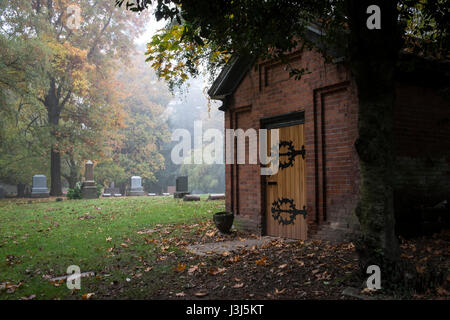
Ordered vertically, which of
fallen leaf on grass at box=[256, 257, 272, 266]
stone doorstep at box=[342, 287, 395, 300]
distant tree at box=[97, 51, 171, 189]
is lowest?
fallen leaf on grass at box=[256, 257, 272, 266]

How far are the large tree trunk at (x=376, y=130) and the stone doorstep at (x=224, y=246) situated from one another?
10.7 ft

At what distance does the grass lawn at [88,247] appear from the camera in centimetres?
548

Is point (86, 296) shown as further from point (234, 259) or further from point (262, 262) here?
Answer: point (262, 262)

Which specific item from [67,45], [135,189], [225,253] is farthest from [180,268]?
[135,189]

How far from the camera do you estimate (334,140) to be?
739 centimetres

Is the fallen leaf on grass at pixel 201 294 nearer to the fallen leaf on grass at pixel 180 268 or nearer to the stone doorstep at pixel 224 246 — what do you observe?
the fallen leaf on grass at pixel 180 268

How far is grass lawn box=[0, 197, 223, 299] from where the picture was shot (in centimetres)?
548

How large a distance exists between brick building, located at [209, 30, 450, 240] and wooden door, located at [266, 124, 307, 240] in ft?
0.08

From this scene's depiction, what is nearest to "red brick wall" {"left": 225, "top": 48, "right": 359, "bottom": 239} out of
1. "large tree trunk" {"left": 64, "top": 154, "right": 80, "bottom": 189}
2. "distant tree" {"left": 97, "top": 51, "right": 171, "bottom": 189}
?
"distant tree" {"left": 97, "top": 51, "right": 171, "bottom": 189}

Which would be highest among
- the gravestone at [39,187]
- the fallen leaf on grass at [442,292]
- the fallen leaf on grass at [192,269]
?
the gravestone at [39,187]

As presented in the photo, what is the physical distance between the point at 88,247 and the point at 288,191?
4.69 metres

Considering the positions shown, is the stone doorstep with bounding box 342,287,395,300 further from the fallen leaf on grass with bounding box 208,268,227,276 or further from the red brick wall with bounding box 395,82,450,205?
the red brick wall with bounding box 395,82,450,205

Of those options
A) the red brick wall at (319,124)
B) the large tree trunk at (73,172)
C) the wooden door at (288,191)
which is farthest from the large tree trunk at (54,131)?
the wooden door at (288,191)

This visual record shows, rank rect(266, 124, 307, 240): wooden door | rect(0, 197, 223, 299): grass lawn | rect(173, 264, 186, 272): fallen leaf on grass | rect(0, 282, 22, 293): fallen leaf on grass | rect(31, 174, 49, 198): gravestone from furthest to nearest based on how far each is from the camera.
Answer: rect(31, 174, 49, 198): gravestone, rect(266, 124, 307, 240): wooden door, rect(173, 264, 186, 272): fallen leaf on grass, rect(0, 197, 223, 299): grass lawn, rect(0, 282, 22, 293): fallen leaf on grass
